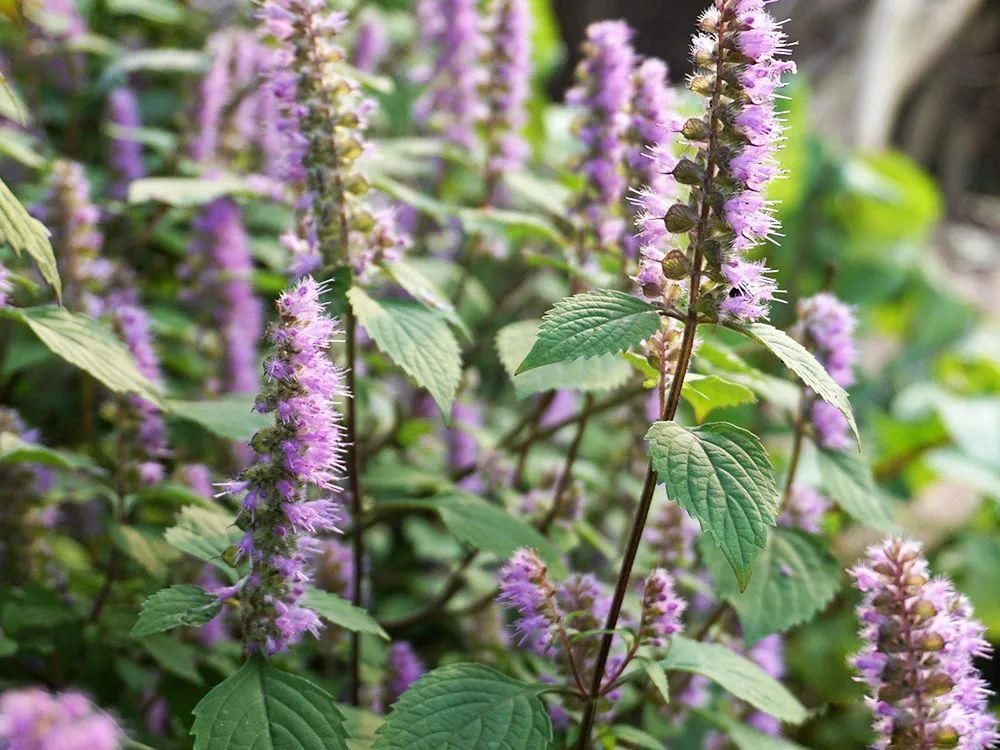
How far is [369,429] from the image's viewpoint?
4.05m

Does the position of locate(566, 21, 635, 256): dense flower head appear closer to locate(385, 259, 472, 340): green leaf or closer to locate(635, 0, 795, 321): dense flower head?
locate(385, 259, 472, 340): green leaf

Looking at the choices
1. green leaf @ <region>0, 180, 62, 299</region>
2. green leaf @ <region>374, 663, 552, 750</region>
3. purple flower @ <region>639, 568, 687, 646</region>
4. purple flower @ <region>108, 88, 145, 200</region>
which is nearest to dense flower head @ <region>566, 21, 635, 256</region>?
purple flower @ <region>639, 568, 687, 646</region>

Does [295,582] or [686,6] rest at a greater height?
[686,6]

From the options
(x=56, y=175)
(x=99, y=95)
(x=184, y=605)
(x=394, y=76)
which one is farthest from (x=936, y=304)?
(x=184, y=605)

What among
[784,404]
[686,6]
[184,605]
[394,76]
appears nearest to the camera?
[184,605]

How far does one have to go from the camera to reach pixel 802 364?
75.5 inches

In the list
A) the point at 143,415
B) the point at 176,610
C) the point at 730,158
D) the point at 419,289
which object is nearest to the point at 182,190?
the point at 143,415

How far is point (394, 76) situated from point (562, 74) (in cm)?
377

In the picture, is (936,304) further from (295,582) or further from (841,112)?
(295,582)

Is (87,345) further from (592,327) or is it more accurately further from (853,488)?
(853,488)

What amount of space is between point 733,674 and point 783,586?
0.38 metres

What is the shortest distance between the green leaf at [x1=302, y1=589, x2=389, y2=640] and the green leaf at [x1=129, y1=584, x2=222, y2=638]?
0.19m

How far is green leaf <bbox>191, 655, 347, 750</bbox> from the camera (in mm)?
1874

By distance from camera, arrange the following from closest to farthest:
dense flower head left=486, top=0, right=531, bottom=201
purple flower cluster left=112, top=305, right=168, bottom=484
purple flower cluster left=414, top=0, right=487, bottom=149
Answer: purple flower cluster left=112, top=305, right=168, bottom=484 < dense flower head left=486, top=0, right=531, bottom=201 < purple flower cluster left=414, top=0, right=487, bottom=149
